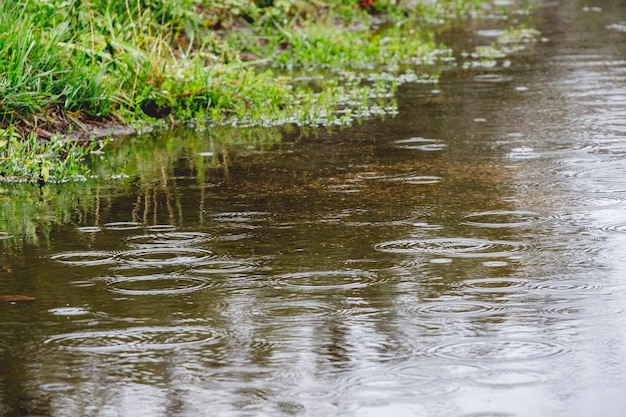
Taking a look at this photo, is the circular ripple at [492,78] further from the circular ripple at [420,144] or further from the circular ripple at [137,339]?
the circular ripple at [137,339]

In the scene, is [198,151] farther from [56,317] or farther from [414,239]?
[56,317]

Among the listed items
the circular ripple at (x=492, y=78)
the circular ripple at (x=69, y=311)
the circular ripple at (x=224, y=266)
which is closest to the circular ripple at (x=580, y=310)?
the circular ripple at (x=224, y=266)

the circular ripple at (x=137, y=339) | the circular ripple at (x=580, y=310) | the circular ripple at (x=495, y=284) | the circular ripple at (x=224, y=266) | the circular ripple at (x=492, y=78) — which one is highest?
the circular ripple at (x=492, y=78)

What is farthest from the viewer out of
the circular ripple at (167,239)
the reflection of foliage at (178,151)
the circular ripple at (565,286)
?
the reflection of foliage at (178,151)

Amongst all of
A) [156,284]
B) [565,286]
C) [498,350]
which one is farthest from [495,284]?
[156,284]

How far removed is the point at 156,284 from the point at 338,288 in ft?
2.33

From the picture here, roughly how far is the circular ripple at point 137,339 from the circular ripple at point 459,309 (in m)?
0.75

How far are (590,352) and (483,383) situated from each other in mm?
444

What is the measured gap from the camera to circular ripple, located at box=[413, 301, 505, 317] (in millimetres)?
3948

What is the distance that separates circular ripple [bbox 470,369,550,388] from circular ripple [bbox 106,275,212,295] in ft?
4.49

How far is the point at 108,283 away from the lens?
→ 4.42 meters

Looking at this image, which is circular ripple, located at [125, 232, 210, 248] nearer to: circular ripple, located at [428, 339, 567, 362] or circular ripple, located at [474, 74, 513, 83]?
circular ripple, located at [428, 339, 567, 362]

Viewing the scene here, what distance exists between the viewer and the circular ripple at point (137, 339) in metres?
3.69

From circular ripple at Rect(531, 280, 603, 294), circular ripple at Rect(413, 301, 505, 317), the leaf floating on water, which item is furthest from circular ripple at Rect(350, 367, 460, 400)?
the leaf floating on water
